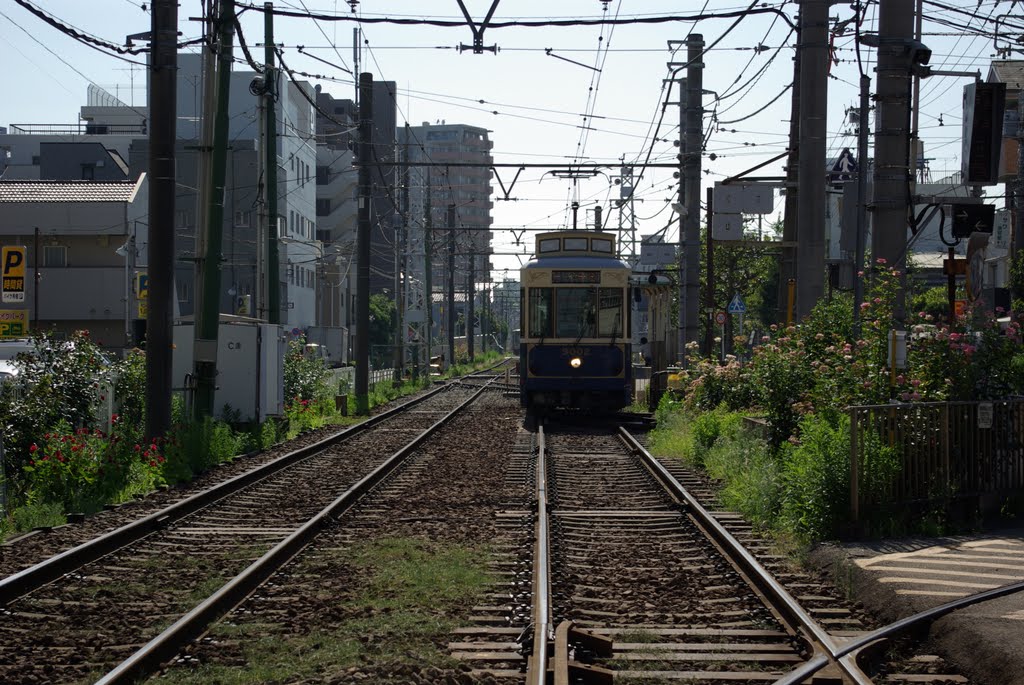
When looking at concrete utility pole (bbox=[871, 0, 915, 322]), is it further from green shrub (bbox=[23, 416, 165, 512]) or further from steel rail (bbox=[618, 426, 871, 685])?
green shrub (bbox=[23, 416, 165, 512])

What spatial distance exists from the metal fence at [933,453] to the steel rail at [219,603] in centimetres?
483

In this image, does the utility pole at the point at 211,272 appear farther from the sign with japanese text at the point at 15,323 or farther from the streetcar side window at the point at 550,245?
the sign with japanese text at the point at 15,323

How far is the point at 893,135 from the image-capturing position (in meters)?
12.6

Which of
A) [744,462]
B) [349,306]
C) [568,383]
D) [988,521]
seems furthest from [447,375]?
[988,521]

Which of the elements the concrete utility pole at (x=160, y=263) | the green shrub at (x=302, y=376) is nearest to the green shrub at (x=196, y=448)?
the concrete utility pole at (x=160, y=263)

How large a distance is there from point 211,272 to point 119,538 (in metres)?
9.75

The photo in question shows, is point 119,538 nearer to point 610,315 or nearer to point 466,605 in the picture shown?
point 466,605

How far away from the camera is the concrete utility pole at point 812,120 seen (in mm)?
16609

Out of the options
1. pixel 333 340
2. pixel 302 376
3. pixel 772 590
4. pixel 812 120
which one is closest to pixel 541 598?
pixel 772 590

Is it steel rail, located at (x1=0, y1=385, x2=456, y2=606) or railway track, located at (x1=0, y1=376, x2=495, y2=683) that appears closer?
railway track, located at (x1=0, y1=376, x2=495, y2=683)

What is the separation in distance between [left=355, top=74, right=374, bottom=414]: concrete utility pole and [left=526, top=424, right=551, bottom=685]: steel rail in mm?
19184

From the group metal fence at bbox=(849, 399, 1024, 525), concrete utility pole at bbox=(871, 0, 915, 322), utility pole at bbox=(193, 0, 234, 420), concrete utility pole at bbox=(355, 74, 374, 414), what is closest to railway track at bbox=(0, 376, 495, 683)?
utility pole at bbox=(193, 0, 234, 420)

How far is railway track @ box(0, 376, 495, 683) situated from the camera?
6648 millimetres

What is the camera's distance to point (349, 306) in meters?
86.3
